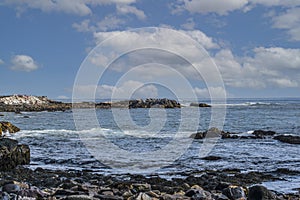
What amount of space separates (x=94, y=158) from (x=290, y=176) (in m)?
8.62

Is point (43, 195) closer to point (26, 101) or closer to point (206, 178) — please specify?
point (206, 178)

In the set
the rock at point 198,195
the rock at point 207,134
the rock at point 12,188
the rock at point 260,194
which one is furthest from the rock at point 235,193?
the rock at point 207,134

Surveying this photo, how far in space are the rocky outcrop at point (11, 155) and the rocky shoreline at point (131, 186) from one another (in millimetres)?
543

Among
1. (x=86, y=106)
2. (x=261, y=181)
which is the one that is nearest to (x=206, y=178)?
(x=261, y=181)

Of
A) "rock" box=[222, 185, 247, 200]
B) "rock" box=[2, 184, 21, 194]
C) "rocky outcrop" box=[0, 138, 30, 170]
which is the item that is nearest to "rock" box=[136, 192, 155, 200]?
"rock" box=[222, 185, 247, 200]

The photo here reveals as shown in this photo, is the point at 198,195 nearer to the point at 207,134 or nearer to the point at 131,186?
the point at 131,186

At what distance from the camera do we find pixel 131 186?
10.1 m

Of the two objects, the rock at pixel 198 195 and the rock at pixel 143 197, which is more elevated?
the rock at pixel 143 197

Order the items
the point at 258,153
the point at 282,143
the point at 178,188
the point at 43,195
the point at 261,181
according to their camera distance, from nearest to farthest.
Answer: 1. the point at 43,195
2. the point at 178,188
3. the point at 261,181
4. the point at 258,153
5. the point at 282,143

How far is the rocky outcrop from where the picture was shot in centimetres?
1398

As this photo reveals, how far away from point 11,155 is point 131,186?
6553mm

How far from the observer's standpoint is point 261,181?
12.3 m

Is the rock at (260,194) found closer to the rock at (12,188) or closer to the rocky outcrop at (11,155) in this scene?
the rock at (12,188)

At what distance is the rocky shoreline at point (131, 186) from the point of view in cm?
857
